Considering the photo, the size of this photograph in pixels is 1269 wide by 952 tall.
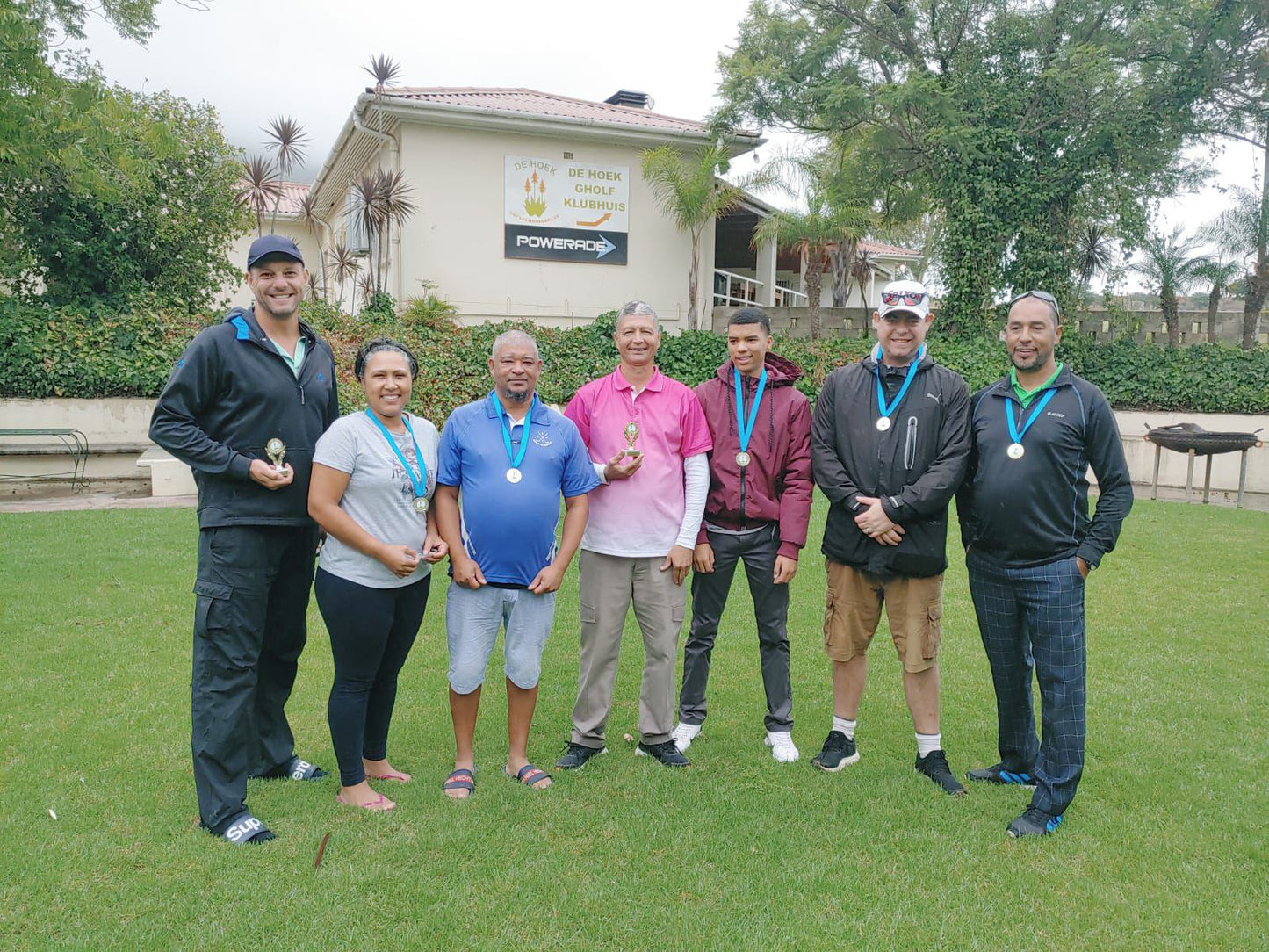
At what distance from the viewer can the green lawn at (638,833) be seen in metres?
3.22

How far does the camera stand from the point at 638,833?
12.8ft

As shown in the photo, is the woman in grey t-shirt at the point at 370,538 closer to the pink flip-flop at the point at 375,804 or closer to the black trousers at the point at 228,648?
the pink flip-flop at the point at 375,804

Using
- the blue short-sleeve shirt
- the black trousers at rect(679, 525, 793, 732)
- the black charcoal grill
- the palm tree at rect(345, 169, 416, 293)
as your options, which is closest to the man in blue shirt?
the blue short-sleeve shirt

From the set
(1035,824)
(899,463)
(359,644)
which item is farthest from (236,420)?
(1035,824)

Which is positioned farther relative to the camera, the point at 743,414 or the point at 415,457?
the point at 743,414

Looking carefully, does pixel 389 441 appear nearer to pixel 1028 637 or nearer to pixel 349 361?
pixel 1028 637

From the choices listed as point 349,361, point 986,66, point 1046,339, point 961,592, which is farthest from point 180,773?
point 986,66

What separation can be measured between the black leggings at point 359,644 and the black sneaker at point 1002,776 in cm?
281

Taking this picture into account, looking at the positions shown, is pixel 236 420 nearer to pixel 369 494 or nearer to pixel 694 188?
pixel 369 494

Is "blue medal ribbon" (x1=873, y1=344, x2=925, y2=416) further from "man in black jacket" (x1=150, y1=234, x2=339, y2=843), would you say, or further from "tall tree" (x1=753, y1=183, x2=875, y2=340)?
"tall tree" (x1=753, y1=183, x2=875, y2=340)

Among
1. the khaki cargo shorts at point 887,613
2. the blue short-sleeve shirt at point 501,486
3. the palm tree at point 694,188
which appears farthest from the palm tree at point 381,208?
the khaki cargo shorts at point 887,613

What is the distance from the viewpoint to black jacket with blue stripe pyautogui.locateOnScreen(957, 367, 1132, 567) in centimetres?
400

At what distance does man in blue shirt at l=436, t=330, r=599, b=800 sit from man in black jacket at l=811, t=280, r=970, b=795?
4.01 ft

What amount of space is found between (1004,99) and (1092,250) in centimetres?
373
